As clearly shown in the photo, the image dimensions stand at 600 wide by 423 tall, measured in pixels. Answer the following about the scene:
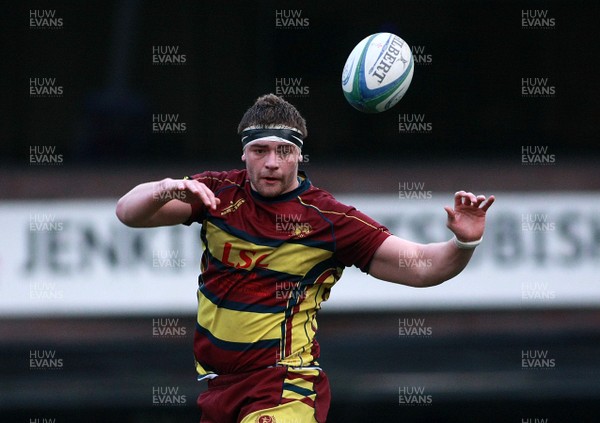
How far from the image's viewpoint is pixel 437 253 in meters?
4.84

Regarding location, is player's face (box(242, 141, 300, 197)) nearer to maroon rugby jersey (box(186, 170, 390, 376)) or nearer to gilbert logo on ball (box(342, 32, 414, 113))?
maroon rugby jersey (box(186, 170, 390, 376))

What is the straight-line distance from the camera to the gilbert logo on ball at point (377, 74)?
5.39m

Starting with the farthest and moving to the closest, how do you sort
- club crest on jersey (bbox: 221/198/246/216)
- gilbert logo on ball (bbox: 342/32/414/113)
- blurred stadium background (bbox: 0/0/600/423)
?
1. blurred stadium background (bbox: 0/0/600/423)
2. gilbert logo on ball (bbox: 342/32/414/113)
3. club crest on jersey (bbox: 221/198/246/216)

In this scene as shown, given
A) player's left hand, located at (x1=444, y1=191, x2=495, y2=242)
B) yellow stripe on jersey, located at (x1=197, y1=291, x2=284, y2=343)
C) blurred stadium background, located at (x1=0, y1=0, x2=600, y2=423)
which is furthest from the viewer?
blurred stadium background, located at (x1=0, y1=0, x2=600, y2=423)

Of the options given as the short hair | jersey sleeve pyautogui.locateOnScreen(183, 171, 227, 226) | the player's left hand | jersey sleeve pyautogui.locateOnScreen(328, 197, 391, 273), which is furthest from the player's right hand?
the player's left hand

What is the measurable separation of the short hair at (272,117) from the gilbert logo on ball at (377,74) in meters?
0.49

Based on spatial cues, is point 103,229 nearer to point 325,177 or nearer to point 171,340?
point 171,340

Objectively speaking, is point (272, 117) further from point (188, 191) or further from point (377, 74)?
point (377, 74)

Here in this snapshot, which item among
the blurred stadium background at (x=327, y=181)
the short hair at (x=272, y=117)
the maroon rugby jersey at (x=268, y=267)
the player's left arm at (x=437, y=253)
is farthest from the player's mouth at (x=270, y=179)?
the blurred stadium background at (x=327, y=181)

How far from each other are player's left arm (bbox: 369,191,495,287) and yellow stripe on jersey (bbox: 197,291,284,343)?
50 centimetres

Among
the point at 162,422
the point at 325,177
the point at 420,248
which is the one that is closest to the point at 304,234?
the point at 420,248

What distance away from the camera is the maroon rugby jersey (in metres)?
4.88

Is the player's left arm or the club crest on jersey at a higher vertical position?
the club crest on jersey

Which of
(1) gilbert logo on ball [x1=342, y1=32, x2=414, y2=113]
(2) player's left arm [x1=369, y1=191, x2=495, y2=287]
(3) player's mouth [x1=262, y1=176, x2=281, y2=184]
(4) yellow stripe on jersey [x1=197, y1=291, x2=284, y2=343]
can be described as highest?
(1) gilbert logo on ball [x1=342, y1=32, x2=414, y2=113]
